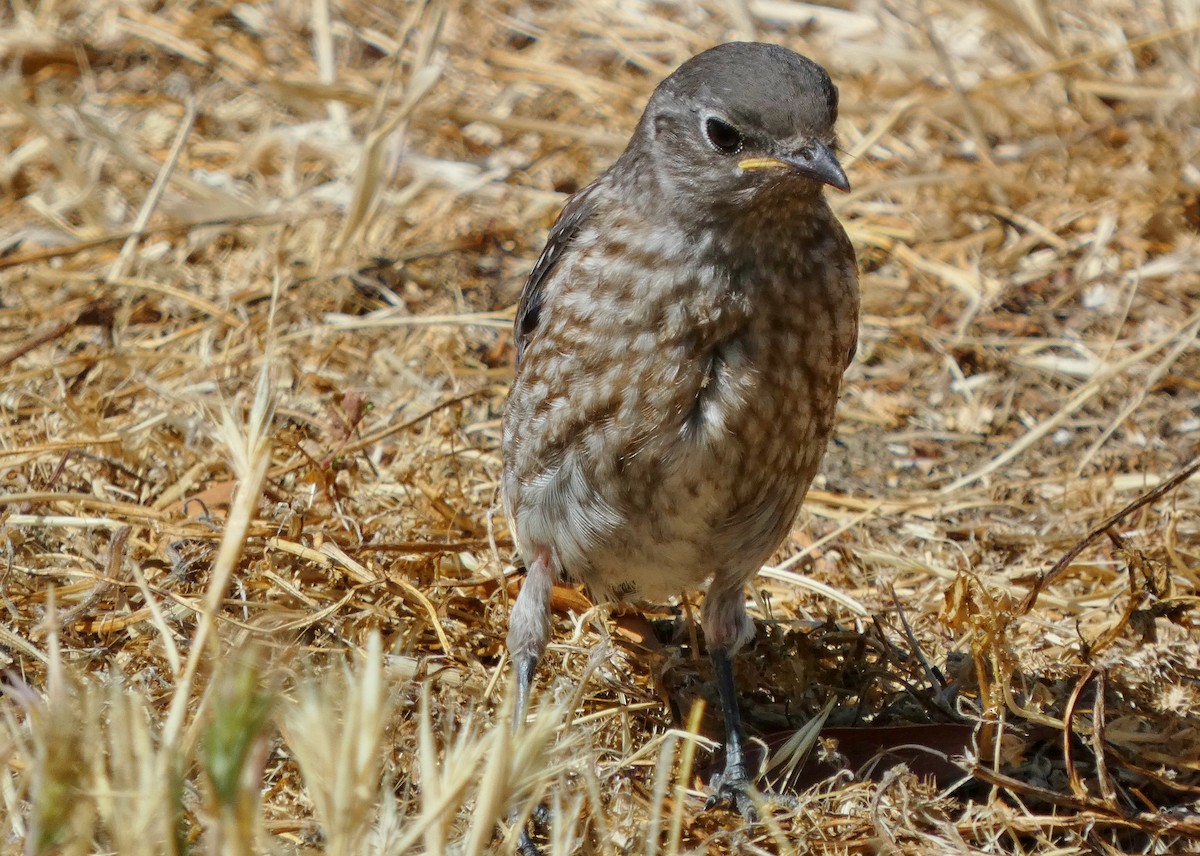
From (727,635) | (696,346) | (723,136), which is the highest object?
(723,136)

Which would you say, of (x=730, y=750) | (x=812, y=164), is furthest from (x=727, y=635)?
(x=812, y=164)

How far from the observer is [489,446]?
505cm

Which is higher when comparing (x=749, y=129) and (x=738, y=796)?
(x=749, y=129)

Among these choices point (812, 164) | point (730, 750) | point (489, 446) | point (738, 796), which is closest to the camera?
point (812, 164)

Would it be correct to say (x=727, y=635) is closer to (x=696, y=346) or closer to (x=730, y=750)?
(x=730, y=750)

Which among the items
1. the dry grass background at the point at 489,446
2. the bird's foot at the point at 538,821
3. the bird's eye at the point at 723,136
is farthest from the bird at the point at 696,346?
the dry grass background at the point at 489,446

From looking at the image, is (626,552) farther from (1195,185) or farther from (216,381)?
(1195,185)

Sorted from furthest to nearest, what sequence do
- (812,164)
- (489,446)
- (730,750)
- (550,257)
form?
(489,446) → (550,257) → (730,750) → (812,164)

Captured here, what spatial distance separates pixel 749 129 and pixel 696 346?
0.52 m

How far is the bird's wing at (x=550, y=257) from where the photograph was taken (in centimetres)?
379

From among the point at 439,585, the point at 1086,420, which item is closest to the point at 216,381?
the point at 439,585

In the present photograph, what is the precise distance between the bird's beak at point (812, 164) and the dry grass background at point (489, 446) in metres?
1.06

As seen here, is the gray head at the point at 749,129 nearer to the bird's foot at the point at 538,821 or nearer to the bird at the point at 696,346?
the bird at the point at 696,346

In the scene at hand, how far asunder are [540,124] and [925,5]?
2410mm
